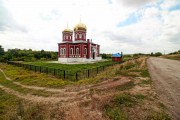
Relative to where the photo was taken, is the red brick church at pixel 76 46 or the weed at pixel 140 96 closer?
the weed at pixel 140 96

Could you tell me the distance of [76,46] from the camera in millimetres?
42344

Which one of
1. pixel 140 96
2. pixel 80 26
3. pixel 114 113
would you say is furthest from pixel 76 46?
pixel 114 113

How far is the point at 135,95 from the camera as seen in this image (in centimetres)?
845

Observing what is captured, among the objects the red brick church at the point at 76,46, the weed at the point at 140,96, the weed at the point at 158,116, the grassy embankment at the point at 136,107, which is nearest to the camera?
the weed at the point at 158,116

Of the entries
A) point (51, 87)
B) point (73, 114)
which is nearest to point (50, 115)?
point (73, 114)

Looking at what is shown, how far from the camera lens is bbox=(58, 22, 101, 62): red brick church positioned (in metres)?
41.8

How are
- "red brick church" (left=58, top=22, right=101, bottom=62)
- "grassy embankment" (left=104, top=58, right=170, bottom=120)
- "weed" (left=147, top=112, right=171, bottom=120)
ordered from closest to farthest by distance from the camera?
"weed" (left=147, top=112, right=171, bottom=120), "grassy embankment" (left=104, top=58, right=170, bottom=120), "red brick church" (left=58, top=22, right=101, bottom=62)

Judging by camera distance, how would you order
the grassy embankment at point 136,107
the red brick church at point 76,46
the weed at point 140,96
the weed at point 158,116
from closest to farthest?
the weed at point 158,116 < the grassy embankment at point 136,107 < the weed at point 140,96 < the red brick church at point 76,46

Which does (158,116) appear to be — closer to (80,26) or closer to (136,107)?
(136,107)

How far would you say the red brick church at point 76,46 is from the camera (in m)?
41.8

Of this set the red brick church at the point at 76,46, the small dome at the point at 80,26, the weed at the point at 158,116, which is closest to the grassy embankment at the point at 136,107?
the weed at the point at 158,116

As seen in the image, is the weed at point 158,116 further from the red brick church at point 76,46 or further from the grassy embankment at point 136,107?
the red brick church at point 76,46

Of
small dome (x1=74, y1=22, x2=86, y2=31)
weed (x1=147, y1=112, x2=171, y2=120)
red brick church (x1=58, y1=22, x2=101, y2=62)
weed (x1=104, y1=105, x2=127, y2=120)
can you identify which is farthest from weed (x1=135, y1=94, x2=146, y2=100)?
small dome (x1=74, y1=22, x2=86, y2=31)

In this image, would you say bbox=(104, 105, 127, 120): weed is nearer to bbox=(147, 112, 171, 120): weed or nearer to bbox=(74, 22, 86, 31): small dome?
bbox=(147, 112, 171, 120): weed
